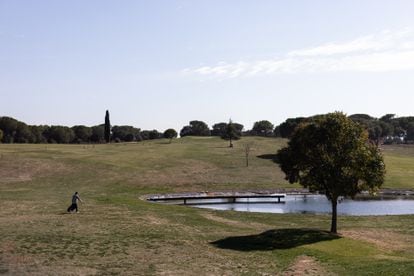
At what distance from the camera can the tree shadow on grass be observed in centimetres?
3697

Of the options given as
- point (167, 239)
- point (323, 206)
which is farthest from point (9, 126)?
point (167, 239)

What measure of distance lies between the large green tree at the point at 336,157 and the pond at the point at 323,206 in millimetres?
23840

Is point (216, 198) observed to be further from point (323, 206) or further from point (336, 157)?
point (336, 157)

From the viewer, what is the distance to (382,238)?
43.6 m

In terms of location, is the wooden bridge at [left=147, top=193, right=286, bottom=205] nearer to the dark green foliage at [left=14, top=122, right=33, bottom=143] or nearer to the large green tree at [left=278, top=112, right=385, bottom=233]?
the large green tree at [left=278, top=112, right=385, bottom=233]

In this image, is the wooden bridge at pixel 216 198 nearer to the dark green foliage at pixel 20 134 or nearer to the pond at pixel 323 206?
the pond at pixel 323 206

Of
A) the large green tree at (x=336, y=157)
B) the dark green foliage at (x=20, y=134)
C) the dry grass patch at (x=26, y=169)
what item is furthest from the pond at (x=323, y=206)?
the dark green foliage at (x=20, y=134)

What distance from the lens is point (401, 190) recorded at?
302ft

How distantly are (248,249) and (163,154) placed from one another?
94.0m

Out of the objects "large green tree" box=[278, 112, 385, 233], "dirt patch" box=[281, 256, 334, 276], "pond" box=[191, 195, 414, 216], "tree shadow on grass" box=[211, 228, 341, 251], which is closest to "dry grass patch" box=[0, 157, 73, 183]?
"pond" box=[191, 195, 414, 216]

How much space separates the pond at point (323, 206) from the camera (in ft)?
223

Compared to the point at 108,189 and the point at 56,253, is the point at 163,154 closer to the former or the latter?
the point at 108,189

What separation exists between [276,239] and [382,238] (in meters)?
10.3

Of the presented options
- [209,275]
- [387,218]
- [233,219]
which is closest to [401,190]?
[387,218]
